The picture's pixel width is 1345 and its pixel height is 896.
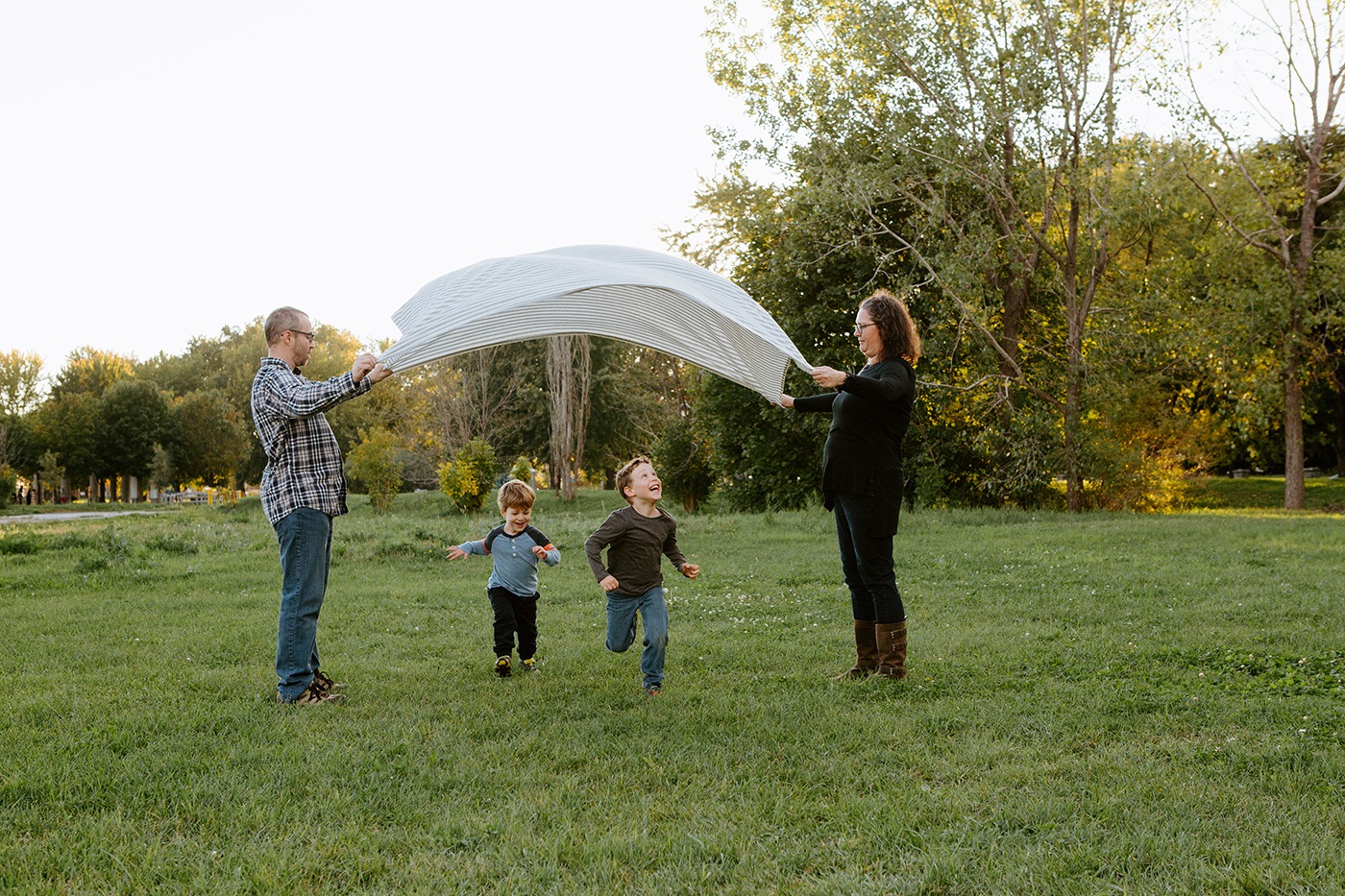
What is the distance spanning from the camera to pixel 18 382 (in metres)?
57.6

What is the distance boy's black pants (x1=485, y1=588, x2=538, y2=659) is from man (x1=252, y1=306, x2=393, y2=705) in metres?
1.22

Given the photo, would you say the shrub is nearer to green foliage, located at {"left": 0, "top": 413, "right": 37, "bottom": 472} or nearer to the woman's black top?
the woman's black top

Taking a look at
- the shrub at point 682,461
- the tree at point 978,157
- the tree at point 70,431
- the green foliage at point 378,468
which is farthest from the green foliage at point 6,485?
the tree at point 978,157

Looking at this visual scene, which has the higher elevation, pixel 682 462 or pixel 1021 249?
pixel 1021 249

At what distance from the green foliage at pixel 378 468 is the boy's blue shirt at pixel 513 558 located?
25.5m

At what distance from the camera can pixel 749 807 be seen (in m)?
4.08

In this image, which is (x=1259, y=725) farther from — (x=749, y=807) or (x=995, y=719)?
(x=749, y=807)

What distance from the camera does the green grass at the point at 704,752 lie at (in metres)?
3.52

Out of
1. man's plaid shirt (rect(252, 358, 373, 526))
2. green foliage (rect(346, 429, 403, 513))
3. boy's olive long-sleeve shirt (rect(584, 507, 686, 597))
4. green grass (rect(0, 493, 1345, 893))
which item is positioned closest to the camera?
green grass (rect(0, 493, 1345, 893))

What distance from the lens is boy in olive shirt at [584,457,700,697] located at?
19.9 ft

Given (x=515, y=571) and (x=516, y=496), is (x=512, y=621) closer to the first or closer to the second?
(x=515, y=571)

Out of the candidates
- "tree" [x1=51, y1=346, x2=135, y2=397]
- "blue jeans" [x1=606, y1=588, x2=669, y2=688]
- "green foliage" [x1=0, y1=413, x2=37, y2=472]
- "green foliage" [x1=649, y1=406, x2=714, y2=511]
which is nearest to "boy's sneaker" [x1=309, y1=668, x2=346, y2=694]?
"blue jeans" [x1=606, y1=588, x2=669, y2=688]

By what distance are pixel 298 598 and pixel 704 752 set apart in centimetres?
274

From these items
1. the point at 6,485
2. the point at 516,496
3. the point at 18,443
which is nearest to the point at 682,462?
the point at 516,496
